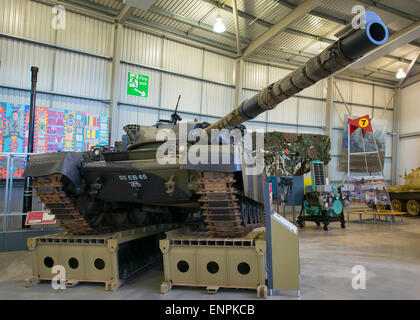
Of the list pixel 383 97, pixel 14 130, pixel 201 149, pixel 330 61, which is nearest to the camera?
pixel 330 61

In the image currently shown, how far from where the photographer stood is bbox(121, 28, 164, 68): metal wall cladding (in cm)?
1387

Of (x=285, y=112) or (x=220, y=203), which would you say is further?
(x=285, y=112)

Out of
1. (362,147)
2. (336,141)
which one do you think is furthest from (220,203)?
(362,147)

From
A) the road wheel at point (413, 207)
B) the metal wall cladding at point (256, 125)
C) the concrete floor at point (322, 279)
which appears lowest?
the concrete floor at point (322, 279)

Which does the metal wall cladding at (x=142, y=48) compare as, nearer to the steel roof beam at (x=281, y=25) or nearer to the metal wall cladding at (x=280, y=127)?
the steel roof beam at (x=281, y=25)

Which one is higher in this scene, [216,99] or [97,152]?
[216,99]

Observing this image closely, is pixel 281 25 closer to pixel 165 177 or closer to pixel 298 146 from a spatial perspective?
pixel 298 146

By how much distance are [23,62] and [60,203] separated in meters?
9.07

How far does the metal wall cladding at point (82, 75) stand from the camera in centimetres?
1240

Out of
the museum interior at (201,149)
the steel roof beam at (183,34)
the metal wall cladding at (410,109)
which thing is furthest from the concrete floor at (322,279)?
the metal wall cladding at (410,109)

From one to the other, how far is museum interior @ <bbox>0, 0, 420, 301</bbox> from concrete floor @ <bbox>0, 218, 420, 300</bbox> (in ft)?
0.15

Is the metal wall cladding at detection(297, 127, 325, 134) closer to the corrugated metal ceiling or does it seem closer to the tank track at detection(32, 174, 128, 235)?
the corrugated metal ceiling

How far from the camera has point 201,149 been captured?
4.26 meters

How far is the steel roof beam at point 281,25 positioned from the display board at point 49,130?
308 inches
